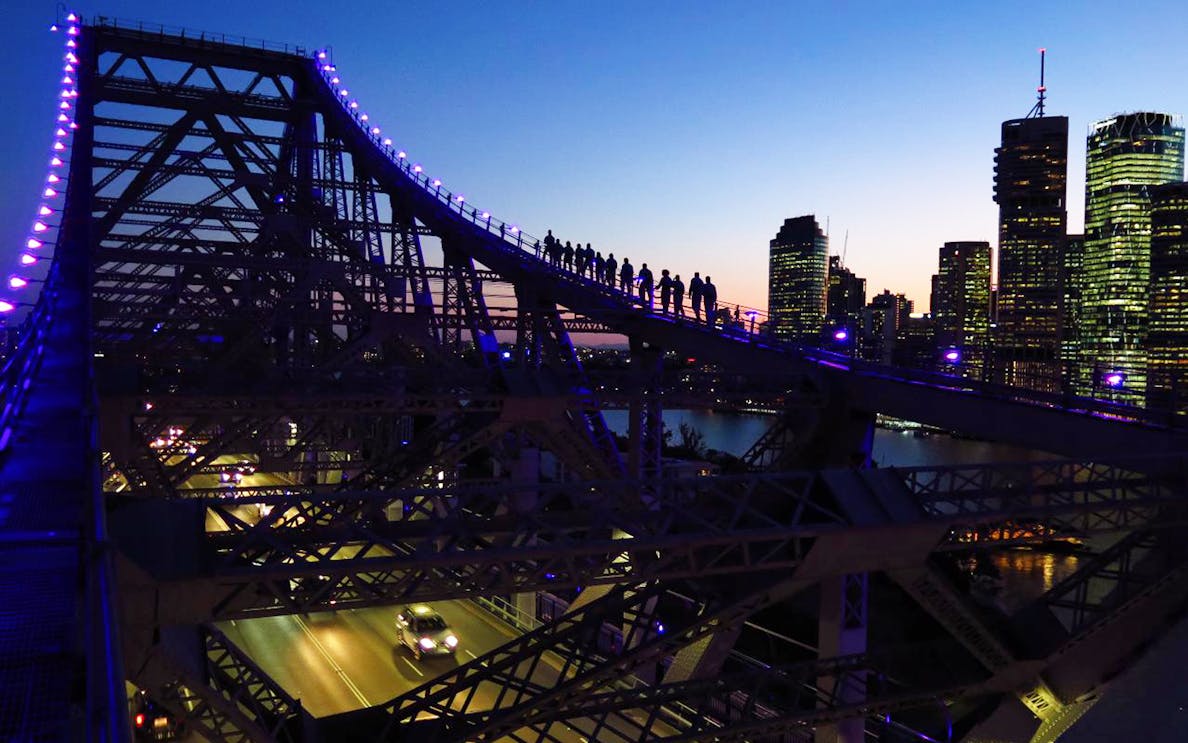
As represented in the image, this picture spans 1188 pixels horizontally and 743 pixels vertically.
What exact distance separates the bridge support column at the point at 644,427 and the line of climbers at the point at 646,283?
1.53m

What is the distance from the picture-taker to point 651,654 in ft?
33.2

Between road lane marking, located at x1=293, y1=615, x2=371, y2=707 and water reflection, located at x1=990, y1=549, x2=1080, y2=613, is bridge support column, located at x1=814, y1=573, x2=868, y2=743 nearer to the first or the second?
road lane marking, located at x1=293, y1=615, x2=371, y2=707

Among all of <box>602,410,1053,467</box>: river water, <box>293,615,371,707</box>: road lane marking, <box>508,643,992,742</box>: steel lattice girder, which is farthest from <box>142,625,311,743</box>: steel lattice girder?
<box>602,410,1053,467</box>: river water

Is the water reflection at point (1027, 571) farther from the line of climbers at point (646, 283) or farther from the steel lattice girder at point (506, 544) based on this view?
the steel lattice girder at point (506, 544)

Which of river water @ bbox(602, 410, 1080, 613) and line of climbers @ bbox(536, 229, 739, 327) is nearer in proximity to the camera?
line of climbers @ bbox(536, 229, 739, 327)

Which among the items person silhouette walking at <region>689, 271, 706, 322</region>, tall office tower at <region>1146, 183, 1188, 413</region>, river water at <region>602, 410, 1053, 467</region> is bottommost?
river water at <region>602, 410, 1053, 467</region>

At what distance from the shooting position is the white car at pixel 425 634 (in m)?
25.9

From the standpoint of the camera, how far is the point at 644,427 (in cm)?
2869

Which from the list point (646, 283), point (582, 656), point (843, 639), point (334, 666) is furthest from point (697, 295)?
point (582, 656)

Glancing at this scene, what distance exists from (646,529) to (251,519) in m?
36.9

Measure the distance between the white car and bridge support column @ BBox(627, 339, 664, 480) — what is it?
6.80 metres

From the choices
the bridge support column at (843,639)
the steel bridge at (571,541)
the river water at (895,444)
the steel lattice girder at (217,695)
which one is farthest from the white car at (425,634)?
the river water at (895,444)

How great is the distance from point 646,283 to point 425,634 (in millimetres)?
13032

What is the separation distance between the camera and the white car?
84.8 feet
